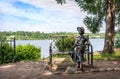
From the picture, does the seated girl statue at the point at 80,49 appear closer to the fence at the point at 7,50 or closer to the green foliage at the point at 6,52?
the fence at the point at 7,50

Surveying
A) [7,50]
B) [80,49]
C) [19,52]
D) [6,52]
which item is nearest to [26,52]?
[19,52]

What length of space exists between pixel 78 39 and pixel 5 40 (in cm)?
534

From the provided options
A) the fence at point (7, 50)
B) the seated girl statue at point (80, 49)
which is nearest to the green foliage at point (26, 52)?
the fence at point (7, 50)

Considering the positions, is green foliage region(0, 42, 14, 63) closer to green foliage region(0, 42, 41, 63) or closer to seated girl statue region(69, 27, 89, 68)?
green foliage region(0, 42, 41, 63)

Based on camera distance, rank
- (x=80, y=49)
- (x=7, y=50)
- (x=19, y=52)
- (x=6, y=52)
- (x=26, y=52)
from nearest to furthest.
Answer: (x=80, y=49), (x=6, y=52), (x=7, y=50), (x=19, y=52), (x=26, y=52)

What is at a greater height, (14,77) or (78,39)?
(78,39)

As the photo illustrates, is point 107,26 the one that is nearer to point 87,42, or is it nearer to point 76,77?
point 87,42

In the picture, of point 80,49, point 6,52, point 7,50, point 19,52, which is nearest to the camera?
point 80,49

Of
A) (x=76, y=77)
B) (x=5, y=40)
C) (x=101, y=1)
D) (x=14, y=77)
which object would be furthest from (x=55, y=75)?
(x=101, y=1)

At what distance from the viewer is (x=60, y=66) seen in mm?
10289

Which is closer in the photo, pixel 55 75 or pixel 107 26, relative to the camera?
pixel 55 75

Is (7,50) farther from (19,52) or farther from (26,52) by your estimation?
(26,52)

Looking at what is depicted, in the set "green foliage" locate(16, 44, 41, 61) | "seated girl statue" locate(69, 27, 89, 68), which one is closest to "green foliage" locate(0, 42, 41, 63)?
"green foliage" locate(16, 44, 41, 61)

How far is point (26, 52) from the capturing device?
16.2m
